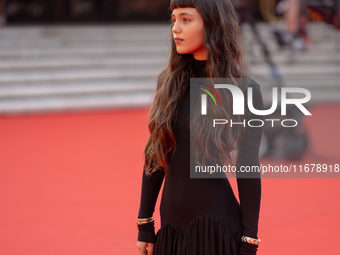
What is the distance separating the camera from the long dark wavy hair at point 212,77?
145 centimetres

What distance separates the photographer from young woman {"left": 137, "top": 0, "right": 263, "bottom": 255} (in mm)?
1456

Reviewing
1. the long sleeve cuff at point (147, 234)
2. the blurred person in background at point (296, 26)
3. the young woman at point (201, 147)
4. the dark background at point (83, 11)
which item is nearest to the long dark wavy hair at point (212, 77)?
the young woman at point (201, 147)

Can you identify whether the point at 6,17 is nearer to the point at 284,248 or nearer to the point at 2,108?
the point at 2,108

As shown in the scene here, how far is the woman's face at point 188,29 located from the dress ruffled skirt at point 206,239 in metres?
0.62

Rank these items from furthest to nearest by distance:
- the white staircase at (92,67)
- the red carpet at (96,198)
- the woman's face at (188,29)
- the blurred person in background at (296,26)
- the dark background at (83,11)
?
the dark background at (83,11)
the white staircase at (92,67)
the blurred person in background at (296,26)
the red carpet at (96,198)
the woman's face at (188,29)

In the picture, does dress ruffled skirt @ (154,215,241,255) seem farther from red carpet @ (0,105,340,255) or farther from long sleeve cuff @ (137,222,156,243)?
red carpet @ (0,105,340,255)

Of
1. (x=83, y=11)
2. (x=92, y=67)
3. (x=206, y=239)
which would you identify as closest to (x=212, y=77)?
(x=206, y=239)

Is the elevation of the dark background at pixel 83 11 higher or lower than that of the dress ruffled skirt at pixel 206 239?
higher

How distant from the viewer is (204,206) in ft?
4.93

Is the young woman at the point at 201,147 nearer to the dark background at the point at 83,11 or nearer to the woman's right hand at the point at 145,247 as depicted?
the woman's right hand at the point at 145,247

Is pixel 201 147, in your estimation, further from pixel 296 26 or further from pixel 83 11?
pixel 83 11

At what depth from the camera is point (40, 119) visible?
7125 mm

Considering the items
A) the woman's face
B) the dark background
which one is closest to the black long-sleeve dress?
the woman's face

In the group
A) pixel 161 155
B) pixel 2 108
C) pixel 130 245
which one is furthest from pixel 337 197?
pixel 2 108
